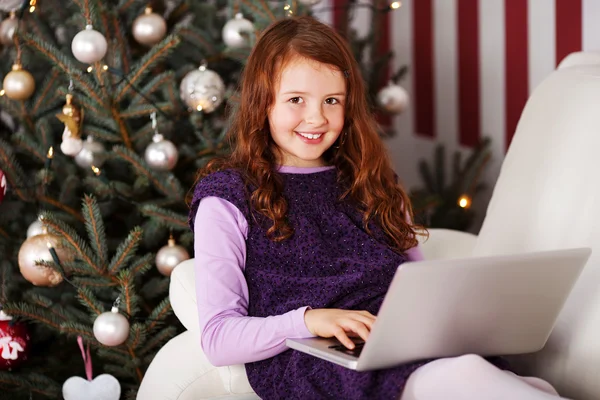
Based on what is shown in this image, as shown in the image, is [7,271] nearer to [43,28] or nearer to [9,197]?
[9,197]

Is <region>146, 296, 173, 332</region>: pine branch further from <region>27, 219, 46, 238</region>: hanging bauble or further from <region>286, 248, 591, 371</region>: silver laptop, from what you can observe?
<region>286, 248, 591, 371</region>: silver laptop

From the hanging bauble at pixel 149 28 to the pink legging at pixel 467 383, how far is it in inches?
47.4

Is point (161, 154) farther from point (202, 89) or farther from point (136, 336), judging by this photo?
point (136, 336)

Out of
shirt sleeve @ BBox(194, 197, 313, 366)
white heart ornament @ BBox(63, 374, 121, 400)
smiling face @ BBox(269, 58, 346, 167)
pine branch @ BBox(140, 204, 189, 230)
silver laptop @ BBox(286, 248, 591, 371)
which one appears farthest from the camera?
pine branch @ BBox(140, 204, 189, 230)

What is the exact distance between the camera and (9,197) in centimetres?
210

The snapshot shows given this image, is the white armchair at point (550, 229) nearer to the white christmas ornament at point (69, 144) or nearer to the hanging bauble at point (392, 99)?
the white christmas ornament at point (69, 144)

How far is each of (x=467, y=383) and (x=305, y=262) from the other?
1.39 ft

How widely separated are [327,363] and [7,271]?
1089 mm

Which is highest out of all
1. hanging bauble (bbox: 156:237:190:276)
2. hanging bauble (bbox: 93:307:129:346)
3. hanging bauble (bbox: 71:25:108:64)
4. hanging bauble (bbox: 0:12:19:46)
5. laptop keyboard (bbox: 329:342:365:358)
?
hanging bauble (bbox: 0:12:19:46)

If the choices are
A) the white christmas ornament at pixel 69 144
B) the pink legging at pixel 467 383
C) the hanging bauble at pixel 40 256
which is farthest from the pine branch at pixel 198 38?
the pink legging at pixel 467 383

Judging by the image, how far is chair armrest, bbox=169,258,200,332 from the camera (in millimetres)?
1464

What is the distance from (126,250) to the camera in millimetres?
1791

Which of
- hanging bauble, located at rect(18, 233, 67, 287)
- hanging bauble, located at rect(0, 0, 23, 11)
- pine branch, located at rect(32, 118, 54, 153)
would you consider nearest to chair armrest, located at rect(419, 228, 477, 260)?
hanging bauble, located at rect(18, 233, 67, 287)

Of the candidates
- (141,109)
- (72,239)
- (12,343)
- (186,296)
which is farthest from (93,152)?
(186,296)
